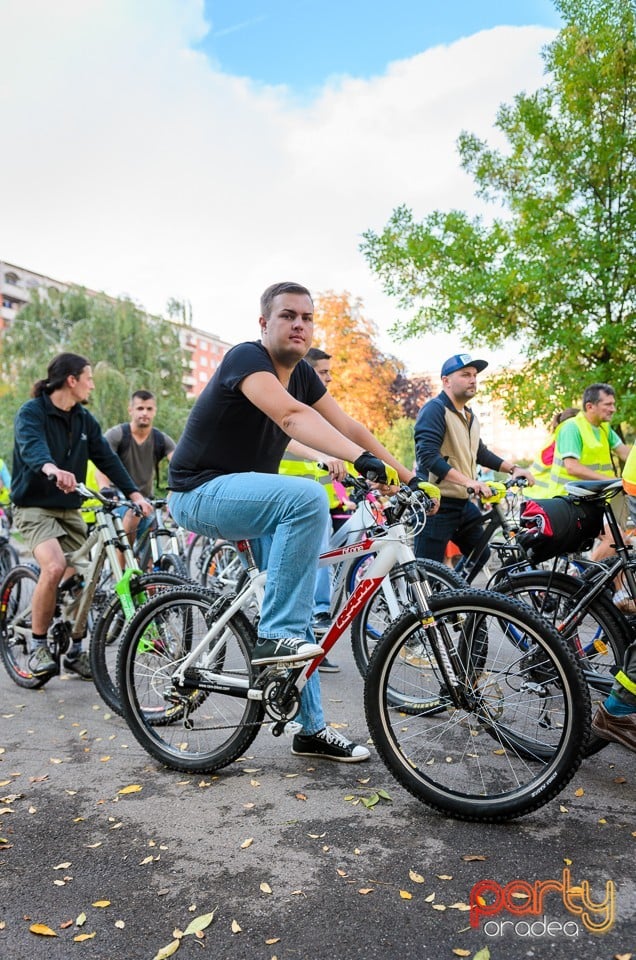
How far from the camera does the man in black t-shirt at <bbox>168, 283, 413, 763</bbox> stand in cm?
324

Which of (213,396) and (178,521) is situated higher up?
(213,396)

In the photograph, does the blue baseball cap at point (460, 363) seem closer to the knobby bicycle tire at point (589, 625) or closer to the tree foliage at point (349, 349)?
the knobby bicycle tire at point (589, 625)

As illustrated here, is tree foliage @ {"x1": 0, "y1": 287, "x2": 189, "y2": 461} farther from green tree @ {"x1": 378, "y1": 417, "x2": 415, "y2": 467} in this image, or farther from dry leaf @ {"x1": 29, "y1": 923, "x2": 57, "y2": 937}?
dry leaf @ {"x1": 29, "y1": 923, "x2": 57, "y2": 937}

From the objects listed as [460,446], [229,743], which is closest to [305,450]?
[460,446]

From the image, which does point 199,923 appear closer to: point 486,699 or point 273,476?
point 486,699

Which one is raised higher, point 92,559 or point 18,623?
point 92,559

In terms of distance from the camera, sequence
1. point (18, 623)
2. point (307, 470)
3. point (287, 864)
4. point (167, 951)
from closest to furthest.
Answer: point (167, 951), point (287, 864), point (18, 623), point (307, 470)

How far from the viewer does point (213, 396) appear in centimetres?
350

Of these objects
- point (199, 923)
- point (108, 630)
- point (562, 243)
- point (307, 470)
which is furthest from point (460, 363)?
point (562, 243)

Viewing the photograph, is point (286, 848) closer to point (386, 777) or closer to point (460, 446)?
point (386, 777)

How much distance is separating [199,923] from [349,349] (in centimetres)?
2993

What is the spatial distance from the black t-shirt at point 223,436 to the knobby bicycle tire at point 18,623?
244cm

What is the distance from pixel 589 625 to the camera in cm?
369

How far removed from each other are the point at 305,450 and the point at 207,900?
3.41 m
